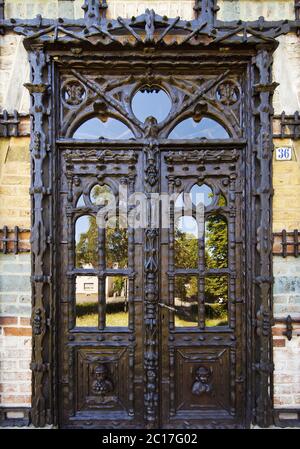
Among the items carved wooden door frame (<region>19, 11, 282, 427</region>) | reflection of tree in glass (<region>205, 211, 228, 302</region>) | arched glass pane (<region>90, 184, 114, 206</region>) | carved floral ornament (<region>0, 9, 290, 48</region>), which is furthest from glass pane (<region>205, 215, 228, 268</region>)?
carved floral ornament (<region>0, 9, 290, 48</region>)

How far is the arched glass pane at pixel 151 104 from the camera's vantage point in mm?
2850

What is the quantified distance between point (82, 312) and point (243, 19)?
2.92m

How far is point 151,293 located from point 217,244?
73 cm

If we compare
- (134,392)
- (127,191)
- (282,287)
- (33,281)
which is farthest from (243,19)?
(134,392)

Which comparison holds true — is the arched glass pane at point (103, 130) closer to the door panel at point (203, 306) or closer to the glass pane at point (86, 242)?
the door panel at point (203, 306)

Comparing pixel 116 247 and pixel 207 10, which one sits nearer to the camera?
pixel 207 10

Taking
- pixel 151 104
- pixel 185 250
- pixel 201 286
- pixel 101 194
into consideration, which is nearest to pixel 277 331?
pixel 201 286

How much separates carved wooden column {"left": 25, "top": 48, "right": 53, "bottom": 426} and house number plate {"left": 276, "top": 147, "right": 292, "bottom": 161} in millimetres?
1959

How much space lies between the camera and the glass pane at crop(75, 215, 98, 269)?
111 inches

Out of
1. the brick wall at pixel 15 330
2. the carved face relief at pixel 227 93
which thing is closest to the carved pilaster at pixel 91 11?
the carved face relief at pixel 227 93

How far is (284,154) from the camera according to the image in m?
2.74

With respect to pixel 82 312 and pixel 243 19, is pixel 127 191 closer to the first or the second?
pixel 82 312

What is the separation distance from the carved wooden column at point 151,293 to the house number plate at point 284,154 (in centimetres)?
104

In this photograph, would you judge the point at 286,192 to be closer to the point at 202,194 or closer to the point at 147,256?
the point at 202,194
